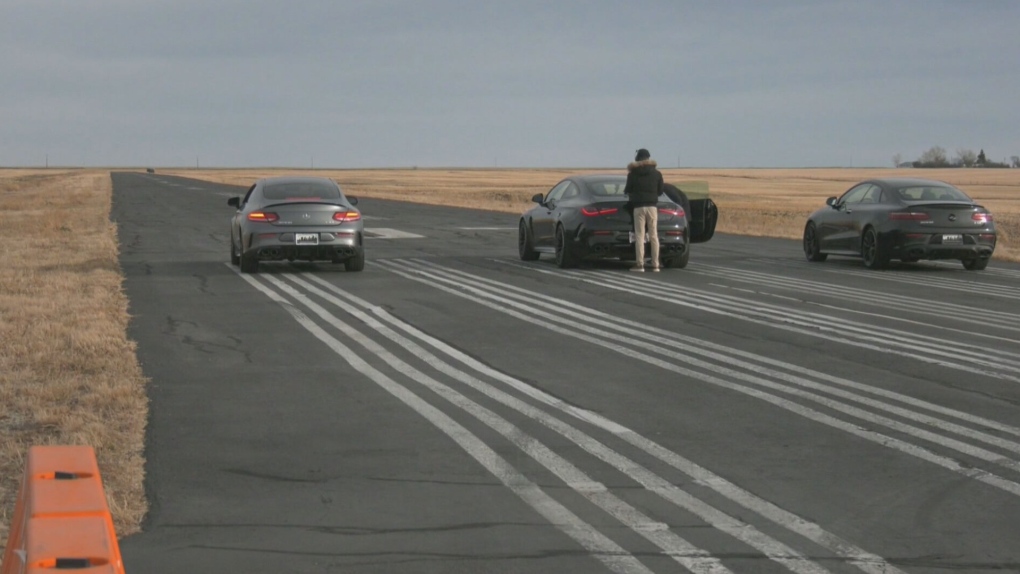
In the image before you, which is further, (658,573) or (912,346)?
(912,346)

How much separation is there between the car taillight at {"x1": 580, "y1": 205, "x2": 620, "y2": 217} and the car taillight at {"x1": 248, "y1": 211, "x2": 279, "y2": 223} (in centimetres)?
443

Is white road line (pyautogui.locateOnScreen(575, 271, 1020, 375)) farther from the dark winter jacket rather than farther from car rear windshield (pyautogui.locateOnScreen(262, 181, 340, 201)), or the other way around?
car rear windshield (pyautogui.locateOnScreen(262, 181, 340, 201))

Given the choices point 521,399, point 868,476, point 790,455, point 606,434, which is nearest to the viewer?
point 868,476

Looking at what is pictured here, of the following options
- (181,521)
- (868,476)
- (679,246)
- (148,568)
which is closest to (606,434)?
(868,476)

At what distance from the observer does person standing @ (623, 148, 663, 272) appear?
Result: 19188 millimetres

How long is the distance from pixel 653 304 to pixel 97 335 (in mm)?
6139

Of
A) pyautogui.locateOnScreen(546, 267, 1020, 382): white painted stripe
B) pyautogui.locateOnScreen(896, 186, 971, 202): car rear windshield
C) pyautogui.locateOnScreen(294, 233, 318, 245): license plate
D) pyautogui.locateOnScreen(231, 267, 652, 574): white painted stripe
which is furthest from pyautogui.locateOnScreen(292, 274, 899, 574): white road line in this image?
pyautogui.locateOnScreen(896, 186, 971, 202): car rear windshield

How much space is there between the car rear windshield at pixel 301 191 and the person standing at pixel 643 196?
4.21 metres

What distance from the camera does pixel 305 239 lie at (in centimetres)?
1847

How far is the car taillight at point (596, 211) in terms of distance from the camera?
770 inches

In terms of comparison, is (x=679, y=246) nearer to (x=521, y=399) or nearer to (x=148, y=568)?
(x=521, y=399)

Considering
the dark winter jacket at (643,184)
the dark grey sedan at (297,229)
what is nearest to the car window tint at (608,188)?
the dark winter jacket at (643,184)

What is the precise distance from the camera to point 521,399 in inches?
345

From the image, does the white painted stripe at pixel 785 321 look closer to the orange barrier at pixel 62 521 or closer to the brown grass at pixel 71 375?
the brown grass at pixel 71 375
